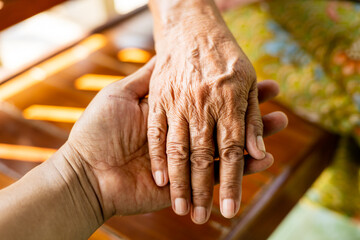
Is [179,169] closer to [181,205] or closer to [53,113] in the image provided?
[181,205]

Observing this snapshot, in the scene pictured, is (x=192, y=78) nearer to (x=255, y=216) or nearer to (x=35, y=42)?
(x=255, y=216)

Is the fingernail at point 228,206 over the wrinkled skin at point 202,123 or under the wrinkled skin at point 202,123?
under

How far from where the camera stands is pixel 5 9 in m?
1.45

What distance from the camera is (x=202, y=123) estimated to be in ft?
3.08

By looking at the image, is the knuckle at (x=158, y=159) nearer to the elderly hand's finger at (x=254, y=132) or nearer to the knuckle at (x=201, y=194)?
the knuckle at (x=201, y=194)

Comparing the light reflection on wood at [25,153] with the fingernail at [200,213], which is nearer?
the fingernail at [200,213]

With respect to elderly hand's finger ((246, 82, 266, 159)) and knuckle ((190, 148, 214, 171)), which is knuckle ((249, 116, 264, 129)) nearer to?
elderly hand's finger ((246, 82, 266, 159))

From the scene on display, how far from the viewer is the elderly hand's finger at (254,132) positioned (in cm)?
94

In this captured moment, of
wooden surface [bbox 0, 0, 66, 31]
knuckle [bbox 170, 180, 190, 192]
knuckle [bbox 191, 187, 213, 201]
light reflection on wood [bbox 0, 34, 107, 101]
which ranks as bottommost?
light reflection on wood [bbox 0, 34, 107, 101]

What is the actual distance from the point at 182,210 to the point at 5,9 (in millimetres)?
1149

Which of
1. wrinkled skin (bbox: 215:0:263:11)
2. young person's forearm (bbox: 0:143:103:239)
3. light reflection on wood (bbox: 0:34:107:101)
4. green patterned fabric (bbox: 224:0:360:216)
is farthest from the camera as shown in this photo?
wrinkled skin (bbox: 215:0:263:11)

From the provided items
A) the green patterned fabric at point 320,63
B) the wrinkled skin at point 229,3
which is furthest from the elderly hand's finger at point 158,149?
the wrinkled skin at point 229,3

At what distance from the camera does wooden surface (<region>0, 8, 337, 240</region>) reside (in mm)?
1252

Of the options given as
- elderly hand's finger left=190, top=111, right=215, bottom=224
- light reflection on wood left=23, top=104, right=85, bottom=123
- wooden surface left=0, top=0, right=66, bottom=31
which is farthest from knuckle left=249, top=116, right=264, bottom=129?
wooden surface left=0, top=0, right=66, bottom=31
